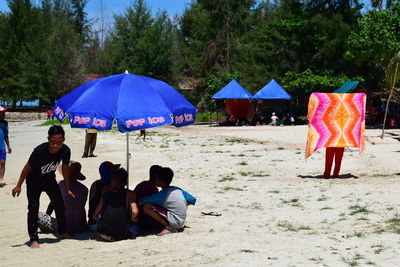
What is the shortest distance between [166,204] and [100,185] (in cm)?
91

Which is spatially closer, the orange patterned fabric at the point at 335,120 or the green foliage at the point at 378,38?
the orange patterned fabric at the point at 335,120

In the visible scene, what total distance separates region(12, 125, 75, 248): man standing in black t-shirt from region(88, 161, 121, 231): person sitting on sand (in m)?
0.52

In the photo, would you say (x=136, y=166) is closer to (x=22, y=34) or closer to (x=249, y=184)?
(x=249, y=184)

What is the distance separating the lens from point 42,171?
7.27 meters

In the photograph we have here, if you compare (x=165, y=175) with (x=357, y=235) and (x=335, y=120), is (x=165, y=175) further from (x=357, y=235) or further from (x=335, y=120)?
(x=335, y=120)

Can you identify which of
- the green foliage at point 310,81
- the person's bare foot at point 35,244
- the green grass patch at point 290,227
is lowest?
the person's bare foot at point 35,244

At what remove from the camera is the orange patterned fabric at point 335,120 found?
507 inches

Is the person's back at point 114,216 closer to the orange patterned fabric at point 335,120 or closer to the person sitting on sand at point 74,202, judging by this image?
the person sitting on sand at point 74,202

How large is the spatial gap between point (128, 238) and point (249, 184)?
5.12 metres

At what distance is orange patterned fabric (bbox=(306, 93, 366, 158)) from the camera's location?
42.2 feet

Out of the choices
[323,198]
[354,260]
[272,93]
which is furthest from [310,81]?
[354,260]

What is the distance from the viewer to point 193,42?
61.5 metres

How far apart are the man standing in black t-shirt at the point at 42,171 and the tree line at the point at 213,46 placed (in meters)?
19.6

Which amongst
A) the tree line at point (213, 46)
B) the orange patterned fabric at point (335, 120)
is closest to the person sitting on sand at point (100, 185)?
the orange patterned fabric at point (335, 120)
